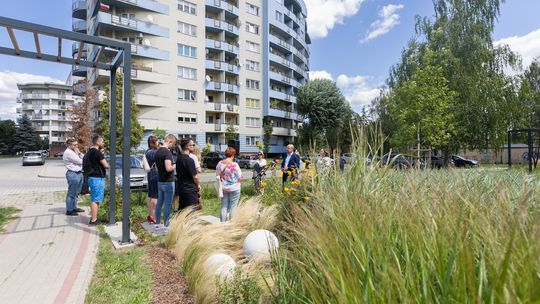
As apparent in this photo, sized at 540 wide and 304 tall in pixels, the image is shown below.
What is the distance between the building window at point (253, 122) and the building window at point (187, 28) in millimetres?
14136

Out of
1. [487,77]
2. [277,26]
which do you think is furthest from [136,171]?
[277,26]

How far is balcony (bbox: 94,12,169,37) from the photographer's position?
35156mm

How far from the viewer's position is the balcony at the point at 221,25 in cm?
4491

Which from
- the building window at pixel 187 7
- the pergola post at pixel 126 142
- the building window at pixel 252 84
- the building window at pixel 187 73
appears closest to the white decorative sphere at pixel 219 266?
the pergola post at pixel 126 142

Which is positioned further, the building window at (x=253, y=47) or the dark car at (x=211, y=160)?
the building window at (x=253, y=47)

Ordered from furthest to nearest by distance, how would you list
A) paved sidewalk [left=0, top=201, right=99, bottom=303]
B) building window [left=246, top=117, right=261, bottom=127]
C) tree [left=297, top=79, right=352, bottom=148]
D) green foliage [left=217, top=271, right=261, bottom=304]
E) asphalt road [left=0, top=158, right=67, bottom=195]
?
building window [left=246, top=117, right=261, bottom=127]
tree [left=297, top=79, right=352, bottom=148]
asphalt road [left=0, top=158, right=67, bottom=195]
paved sidewalk [left=0, top=201, right=99, bottom=303]
green foliage [left=217, top=271, right=261, bottom=304]

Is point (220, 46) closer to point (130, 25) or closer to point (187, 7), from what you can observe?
point (187, 7)

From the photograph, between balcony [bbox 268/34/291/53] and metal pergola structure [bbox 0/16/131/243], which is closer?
metal pergola structure [bbox 0/16/131/243]

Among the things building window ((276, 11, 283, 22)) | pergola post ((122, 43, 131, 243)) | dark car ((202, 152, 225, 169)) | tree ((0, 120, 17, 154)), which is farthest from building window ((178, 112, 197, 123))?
tree ((0, 120, 17, 154))

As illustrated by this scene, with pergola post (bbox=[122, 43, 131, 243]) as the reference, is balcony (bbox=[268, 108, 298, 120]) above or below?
above

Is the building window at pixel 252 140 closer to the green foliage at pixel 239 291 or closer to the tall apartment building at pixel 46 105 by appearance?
the green foliage at pixel 239 291

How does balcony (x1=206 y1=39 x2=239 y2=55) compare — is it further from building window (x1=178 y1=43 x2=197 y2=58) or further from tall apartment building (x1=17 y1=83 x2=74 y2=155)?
tall apartment building (x1=17 y1=83 x2=74 y2=155)

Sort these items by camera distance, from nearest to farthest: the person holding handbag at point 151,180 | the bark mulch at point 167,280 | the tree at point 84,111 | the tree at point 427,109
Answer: the bark mulch at point 167,280 → the person holding handbag at point 151,180 → the tree at point 427,109 → the tree at point 84,111

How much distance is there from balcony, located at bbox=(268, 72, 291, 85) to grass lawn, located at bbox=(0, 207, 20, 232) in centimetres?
4576
